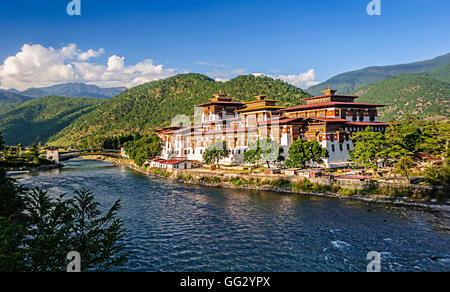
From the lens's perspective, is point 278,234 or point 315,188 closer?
point 278,234

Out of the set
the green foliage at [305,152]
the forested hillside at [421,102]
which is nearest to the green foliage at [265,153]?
the green foliage at [305,152]

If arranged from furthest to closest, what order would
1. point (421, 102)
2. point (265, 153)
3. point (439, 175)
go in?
point (421, 102) → point (265, 153) → point (439, 175)

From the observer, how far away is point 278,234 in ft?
115

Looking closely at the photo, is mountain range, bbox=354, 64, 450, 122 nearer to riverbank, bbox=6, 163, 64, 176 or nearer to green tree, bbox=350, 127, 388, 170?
green tree, bbox=350, 127, 388, 170

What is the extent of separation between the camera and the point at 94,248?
18.0m

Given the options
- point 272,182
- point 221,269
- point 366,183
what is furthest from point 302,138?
point 221,269

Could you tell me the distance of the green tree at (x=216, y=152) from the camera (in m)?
83.8

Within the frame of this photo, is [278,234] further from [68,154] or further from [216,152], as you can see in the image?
[68,154]

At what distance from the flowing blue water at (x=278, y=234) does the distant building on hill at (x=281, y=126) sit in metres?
24.9

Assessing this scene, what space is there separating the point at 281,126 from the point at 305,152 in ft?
40.7

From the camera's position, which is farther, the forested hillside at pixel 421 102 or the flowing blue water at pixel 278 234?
the forested hillside at pixel 421 102

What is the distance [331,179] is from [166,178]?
46.5m

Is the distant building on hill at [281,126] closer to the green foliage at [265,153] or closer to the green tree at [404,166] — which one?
the green foliage at [265,153]

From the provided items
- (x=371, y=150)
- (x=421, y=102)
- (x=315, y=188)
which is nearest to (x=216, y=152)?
(x=315, y=188)
